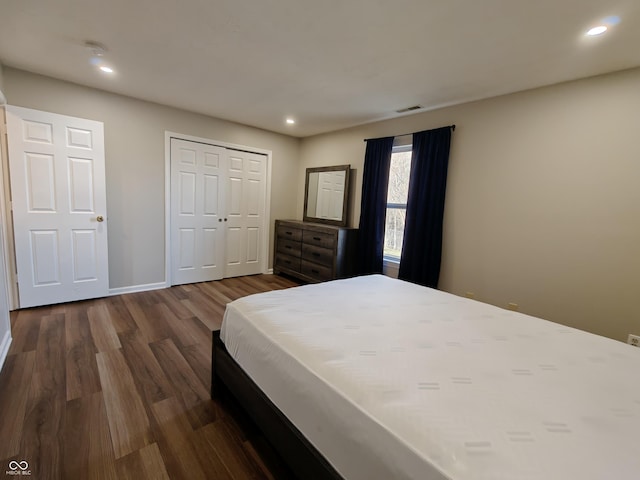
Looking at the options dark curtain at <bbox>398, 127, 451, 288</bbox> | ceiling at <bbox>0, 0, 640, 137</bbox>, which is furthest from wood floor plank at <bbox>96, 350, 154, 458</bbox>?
dark curtain at <bbox>398, 127, 451, 288</bbox>

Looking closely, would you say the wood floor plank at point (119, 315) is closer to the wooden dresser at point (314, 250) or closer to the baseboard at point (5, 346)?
the baseboard at point (5, 346)

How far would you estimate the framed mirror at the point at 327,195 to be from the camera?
4238mm

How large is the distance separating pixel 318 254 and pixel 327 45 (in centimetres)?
259

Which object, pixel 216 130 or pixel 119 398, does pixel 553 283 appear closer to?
pixel 119 398

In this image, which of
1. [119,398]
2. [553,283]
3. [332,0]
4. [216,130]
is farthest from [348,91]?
[119,398]

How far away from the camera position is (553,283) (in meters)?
2.48

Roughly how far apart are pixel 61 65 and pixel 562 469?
4149 mm

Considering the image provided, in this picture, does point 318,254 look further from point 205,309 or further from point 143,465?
point 143,465

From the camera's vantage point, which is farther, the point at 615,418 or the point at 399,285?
the point at 399,285

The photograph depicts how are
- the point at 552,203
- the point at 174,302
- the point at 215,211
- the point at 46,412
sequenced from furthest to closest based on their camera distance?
the point at 215,211 < the point at 174,302 < the point at 552,203 < the point at 46,412

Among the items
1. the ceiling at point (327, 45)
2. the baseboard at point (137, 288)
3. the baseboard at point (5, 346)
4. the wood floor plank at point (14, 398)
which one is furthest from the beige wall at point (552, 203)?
the baseboard at point (5, 346)

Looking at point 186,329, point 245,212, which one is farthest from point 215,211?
point 186,329

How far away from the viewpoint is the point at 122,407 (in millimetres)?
1695

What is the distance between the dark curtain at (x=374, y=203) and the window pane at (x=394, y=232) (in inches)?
4.0
